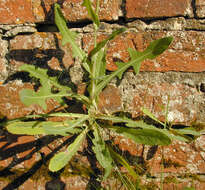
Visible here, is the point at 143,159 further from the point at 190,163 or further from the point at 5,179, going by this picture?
the point at 5,179

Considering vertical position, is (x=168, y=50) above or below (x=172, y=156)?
above

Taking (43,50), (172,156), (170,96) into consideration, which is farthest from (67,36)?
(172,156)

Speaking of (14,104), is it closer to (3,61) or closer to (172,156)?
(3,61)

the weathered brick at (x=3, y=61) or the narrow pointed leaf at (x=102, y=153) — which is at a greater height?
the weathered brick at (x=3, y=61)

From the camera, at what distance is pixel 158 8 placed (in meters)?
0.83

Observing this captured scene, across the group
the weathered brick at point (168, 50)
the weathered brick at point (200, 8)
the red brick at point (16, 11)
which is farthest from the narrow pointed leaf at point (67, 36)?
the weathered brick at point (200, 8)

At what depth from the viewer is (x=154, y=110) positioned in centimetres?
85

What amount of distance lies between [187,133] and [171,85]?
7.7 inches

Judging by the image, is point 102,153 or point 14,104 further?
point 14,104

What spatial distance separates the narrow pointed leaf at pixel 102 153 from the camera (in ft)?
2.45

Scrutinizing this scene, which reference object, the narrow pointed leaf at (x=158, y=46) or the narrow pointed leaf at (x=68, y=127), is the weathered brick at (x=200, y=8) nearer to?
the narrow pointed leaf at (x=158, y=46)

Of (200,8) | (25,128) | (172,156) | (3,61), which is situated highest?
(200,8)

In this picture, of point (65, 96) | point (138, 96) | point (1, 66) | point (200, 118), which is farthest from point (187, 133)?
point (1, 66)

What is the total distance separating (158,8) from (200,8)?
16 centimetres
